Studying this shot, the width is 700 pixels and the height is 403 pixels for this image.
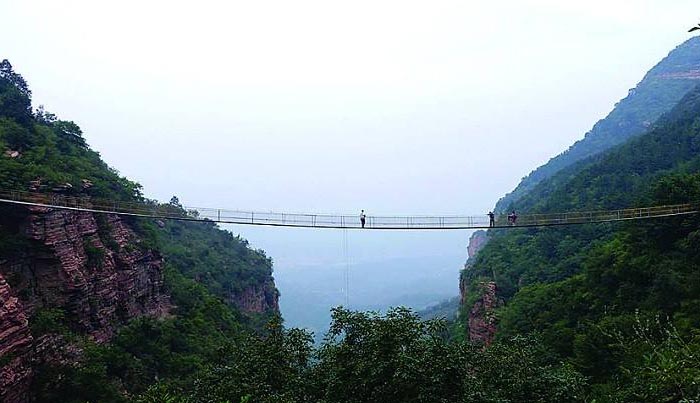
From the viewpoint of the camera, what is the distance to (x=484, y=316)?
29984 mm

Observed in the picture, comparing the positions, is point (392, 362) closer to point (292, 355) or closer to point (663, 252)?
point (292, 355)

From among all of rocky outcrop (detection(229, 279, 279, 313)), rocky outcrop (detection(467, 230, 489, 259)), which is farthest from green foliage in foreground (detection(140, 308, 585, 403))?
rocky outcrop (detection(467, 230, 489, 259))

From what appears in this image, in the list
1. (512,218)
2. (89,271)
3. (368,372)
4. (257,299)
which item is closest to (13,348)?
(89,271)

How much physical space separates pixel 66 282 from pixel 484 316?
22088mm

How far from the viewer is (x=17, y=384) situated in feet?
44.8

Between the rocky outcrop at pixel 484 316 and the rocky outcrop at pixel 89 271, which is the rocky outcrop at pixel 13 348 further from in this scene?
the rocky outcrop at pixel 484 316

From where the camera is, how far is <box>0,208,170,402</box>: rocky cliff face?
13.9 meters

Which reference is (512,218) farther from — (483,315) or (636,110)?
(636,110)

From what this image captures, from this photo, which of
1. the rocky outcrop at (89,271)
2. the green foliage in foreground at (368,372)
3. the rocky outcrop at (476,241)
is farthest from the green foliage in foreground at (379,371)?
the rocky outcrop at (476,241)

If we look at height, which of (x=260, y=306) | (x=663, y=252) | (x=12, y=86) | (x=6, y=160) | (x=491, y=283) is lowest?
(x=260, y=306)

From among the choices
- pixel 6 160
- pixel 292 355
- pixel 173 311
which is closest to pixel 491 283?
pixel 173 311

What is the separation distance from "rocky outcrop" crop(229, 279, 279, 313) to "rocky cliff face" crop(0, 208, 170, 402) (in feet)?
56.8

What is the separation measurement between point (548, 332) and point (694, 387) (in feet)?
44.0

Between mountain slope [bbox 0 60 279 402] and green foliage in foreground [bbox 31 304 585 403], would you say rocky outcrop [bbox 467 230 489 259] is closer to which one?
mountain slope [bbox 0 60 279 402]
